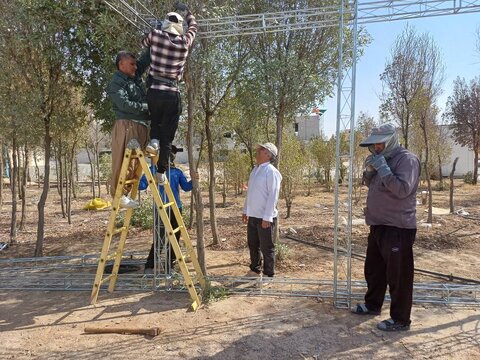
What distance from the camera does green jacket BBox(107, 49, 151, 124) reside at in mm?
4547

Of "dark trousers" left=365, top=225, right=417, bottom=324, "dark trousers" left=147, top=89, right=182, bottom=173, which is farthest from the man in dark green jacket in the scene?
"dark trousers" left=365, top=225, right=417, bottom=324

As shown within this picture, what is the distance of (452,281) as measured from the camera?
5758 mm

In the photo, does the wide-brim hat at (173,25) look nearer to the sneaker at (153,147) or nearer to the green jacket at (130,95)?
the green jacket at (130,95)

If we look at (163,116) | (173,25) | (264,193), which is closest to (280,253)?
(264,193)

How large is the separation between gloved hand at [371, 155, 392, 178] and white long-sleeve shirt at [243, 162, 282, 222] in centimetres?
173

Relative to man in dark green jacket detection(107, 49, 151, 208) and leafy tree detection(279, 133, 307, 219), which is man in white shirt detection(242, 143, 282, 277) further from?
leafy tree detection(279, 133, 307, 219)

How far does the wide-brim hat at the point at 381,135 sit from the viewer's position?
4090 mm

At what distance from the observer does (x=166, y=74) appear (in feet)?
14.7

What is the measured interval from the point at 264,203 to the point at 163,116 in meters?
1.89

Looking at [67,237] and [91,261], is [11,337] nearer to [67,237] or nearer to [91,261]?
[91,261]

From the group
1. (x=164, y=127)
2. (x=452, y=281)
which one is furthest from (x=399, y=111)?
(x=164, y=127)

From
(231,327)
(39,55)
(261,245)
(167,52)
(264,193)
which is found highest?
(39,55)

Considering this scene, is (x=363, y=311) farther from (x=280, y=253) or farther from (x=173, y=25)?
(x=173, y=25)

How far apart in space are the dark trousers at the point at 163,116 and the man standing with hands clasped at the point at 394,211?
2142 millimetres
